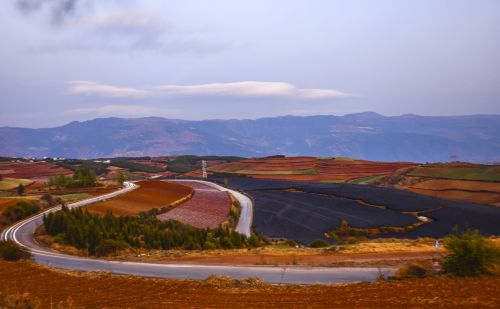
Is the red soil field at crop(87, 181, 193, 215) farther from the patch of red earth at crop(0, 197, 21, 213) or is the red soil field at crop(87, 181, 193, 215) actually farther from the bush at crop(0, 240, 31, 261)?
the bush at crop(0, 240, 31, 261)

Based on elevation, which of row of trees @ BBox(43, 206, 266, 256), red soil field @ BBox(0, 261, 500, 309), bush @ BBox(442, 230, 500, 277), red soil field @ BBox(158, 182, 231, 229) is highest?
bush @ BBox(442, 230, 500, 277)

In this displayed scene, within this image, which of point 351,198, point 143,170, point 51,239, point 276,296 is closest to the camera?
point 276,296

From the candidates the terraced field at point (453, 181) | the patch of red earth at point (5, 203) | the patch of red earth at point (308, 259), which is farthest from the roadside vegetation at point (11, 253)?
the terraced field at point (453, 181)

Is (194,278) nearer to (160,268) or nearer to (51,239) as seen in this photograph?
(160,268)

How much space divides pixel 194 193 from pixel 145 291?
59.6 meters

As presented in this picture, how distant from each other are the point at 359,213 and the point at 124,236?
32513 millimetres

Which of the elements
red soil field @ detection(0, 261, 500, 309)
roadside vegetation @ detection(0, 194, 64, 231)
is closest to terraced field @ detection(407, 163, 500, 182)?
roadside vegetation @ detection(0, 194, 64, 231)

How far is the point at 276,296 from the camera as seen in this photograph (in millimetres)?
18234

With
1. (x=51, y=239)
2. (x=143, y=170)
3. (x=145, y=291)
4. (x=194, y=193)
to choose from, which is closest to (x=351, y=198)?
(x=194, y=193)

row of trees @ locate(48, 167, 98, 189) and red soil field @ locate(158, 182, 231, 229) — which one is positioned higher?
row of trees @ locate(48, 167, 98, 189)

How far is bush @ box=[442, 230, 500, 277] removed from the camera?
19.7m

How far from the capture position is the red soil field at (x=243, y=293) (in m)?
15.9

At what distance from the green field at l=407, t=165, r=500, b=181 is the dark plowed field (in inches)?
873

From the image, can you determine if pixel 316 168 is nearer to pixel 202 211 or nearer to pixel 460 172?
pixel 460 172
